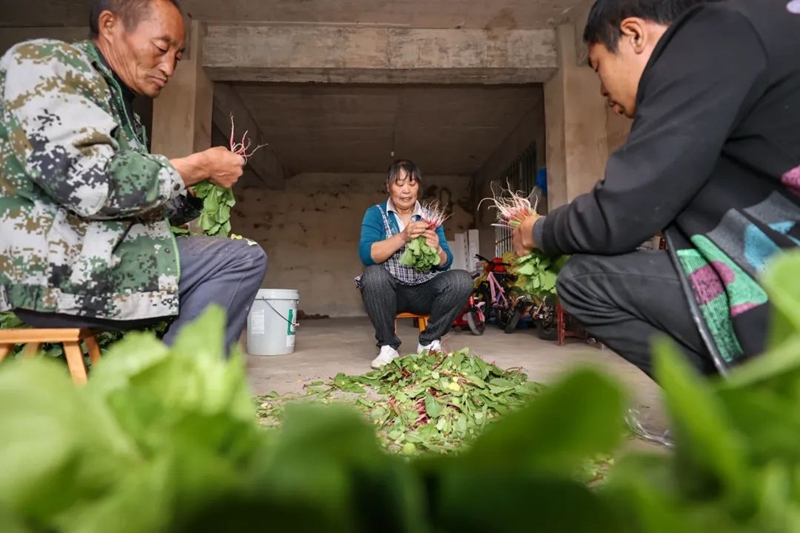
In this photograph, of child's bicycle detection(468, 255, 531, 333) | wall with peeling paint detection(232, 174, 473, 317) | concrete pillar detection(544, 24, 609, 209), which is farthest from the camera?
wall with peeling paint detection(232, 174, 473, 317)

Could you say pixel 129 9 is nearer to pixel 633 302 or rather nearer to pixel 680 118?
pixel 680 118

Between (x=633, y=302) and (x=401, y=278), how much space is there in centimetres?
203

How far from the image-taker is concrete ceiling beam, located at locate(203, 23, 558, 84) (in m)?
4.68

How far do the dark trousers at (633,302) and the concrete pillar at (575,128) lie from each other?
3.37 meters

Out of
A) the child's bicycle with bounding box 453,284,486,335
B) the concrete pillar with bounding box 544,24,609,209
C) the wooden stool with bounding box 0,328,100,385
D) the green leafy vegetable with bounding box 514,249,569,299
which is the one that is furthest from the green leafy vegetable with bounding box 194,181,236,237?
the child's bicycle with bounding box 453,284,486,335

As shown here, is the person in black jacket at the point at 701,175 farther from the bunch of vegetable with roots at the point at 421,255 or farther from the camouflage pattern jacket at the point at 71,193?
the bunch of vegetable with roots at the point at 421,255

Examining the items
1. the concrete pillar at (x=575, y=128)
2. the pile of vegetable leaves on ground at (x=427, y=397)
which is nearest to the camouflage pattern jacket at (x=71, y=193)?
the pile of vegetable leaves on ground at (x=427, y=397)

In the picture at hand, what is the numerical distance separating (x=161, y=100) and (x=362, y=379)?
3.38m

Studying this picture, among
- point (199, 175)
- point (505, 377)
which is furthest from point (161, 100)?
point (505, 377)

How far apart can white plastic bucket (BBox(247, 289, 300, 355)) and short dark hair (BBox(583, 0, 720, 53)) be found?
291 cm

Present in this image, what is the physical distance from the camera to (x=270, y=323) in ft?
12.2

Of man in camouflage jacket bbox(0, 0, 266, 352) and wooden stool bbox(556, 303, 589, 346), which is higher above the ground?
man in camouflage jacket bbox(0, 0, 266, 352)

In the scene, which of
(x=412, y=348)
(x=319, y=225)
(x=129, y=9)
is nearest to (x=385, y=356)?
(x=412, y=348)

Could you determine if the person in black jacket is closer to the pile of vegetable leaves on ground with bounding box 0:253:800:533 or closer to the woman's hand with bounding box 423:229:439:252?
the pile of vegetable leaves on ground with bounding box 0:253:800:533
